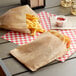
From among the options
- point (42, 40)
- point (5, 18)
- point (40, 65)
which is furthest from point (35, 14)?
point (40, 65)

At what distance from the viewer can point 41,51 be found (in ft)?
3.46

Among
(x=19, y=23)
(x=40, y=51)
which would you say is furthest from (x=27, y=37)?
(x=40, y=51)

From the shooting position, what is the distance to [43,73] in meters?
0.99

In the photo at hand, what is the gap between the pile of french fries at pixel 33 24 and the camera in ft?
4.21

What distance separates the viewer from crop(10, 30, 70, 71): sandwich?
1.02 m

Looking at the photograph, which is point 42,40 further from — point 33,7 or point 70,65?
point 33,7

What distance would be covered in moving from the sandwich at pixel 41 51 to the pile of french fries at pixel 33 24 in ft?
0.50

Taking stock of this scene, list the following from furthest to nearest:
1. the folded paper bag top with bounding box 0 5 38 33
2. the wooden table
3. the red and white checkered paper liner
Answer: the folded paper bag top with bounding box 0 5 38 33 < the red and white checkered paper liner < the wooden table

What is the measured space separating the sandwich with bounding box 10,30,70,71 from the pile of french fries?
15 cm

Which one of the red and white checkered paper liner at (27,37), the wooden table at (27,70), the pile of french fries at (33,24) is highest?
the pile of french fries at (33,24)

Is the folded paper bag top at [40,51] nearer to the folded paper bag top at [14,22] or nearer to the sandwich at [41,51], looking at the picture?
the sandwich at [41,51]

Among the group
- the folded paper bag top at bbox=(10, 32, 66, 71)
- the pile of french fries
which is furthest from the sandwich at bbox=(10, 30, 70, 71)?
the pile of french fries

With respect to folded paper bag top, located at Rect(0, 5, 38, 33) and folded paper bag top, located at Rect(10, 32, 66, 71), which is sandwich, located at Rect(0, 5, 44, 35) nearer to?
folded paper bag top, located at Rect(0, 5, 38, 33)

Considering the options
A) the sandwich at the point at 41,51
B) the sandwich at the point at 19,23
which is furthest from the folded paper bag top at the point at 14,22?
the sandwich at the point at 41,51
